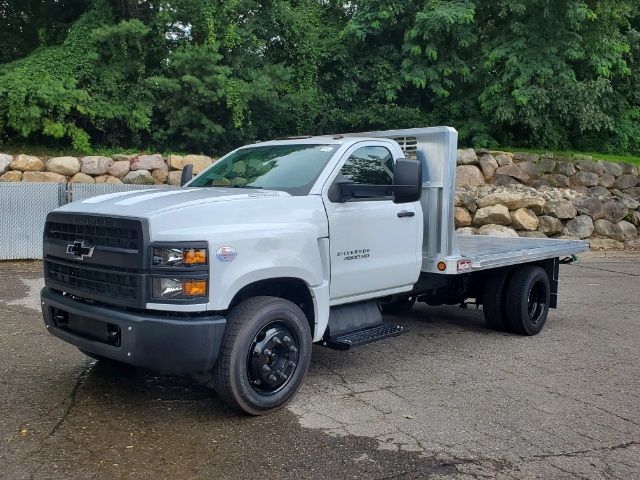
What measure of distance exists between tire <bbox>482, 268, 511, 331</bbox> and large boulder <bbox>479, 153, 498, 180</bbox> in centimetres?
933

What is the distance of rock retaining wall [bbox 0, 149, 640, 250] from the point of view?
1501 cm

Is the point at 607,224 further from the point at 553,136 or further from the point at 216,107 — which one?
the point at 216,107

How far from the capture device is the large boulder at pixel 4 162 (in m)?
13.9

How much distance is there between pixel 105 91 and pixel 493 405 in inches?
501

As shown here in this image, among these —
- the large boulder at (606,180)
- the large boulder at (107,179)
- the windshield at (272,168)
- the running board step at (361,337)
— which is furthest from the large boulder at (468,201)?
the running board step at (361,337)

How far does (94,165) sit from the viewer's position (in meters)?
14.6

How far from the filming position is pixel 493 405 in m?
5.39

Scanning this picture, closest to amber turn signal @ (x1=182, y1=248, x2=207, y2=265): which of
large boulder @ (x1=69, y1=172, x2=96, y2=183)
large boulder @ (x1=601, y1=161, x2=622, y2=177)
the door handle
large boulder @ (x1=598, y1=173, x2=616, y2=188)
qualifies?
the door handle

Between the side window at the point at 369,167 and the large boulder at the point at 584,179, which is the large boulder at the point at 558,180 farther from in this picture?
the side window at the point at 369,167

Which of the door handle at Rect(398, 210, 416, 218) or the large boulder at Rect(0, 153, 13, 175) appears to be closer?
the door handle at Rect(398, 210, 416, 218)

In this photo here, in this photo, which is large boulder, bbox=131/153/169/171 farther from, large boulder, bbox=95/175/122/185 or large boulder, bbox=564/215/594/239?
large boulder, bbox=564/215/594/239

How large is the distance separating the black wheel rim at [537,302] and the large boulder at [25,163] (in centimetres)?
1074

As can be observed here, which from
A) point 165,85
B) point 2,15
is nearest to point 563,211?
point 165,85

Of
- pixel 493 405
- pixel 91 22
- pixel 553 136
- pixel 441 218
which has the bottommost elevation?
pixel 493 405
